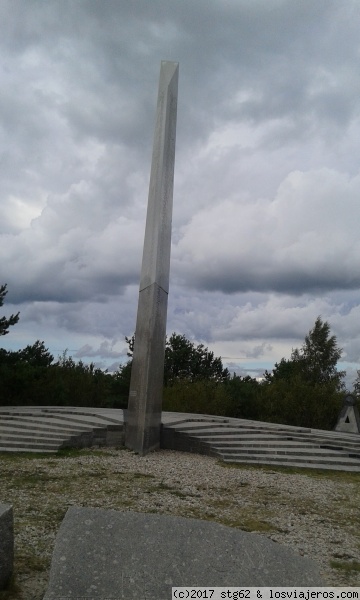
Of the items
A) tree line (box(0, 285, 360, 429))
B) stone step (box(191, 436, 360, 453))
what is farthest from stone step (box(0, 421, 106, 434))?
tree line (box(0, 285, 360, 429))

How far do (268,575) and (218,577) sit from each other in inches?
10.5

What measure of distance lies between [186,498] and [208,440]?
159 inches

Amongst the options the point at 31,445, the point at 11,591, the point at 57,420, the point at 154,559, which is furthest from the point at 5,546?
the point at 57,420

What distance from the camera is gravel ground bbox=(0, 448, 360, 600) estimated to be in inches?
166

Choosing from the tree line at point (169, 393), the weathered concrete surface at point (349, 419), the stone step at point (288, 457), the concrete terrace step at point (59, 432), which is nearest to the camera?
the stone step at point (288, 457)

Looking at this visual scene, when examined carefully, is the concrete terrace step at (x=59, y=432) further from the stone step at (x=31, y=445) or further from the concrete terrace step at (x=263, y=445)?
the concrete terrace step at (x=263, y=445)

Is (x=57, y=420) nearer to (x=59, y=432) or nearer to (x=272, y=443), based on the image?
(x=59, y=432)

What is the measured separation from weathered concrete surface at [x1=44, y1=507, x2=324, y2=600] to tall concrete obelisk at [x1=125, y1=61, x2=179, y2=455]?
622cm

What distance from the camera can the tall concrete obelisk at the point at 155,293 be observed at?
939cm

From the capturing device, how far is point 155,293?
31.8 feet

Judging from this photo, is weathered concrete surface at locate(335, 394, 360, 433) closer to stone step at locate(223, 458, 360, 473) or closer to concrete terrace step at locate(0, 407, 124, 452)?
stone step at locate(223, 458, 360, 473)

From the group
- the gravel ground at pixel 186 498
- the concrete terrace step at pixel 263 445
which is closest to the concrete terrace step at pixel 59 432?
the gravel ground at pixel 186 498

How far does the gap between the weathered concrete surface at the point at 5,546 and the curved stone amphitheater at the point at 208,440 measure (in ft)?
19.9

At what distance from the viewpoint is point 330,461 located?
9.55 meters
